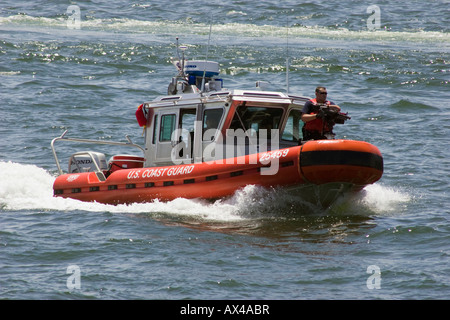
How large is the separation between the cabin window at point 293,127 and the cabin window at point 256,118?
17cm

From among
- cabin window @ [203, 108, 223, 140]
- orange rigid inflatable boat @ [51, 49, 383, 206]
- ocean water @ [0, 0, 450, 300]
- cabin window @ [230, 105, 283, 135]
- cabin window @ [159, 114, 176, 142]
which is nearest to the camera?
ocean water @ [0, 0, 450, 300]

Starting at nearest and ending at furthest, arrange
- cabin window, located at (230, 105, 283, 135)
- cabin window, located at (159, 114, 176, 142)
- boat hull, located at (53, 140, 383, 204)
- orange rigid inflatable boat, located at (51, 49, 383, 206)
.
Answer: boat hull, located at (53, 140, 383, 204), orange rigid inflatable boat, located at (51, 49, 383, 206), cabin window, located at (230, 105, 283, 135), cabin window, located at (159, 114, 176, 142)

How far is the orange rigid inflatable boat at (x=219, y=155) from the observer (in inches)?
380

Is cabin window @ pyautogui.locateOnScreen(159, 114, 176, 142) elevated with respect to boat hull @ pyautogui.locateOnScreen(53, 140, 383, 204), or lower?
elevated

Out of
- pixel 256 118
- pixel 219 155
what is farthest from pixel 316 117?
pixel 219 155

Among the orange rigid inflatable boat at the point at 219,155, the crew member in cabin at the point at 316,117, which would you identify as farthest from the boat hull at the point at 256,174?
the crew member in cabin at the point at 316,117

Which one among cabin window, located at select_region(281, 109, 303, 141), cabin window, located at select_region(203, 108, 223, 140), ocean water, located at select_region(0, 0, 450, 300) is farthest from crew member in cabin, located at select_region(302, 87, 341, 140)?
cabin window, located at select_region(203, 108, 223, 140)

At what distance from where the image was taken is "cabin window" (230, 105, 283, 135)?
1053 centimetres

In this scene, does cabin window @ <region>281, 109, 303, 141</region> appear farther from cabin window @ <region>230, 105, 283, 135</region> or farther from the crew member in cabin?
the crew member in cabin

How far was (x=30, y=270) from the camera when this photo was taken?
8.14 m

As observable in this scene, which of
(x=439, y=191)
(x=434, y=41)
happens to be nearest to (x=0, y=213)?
(x=439, y=191)

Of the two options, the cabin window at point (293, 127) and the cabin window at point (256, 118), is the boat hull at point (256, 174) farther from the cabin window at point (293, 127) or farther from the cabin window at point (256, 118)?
the cabin window at point (293, 127)
